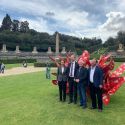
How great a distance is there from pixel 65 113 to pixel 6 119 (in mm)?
1945

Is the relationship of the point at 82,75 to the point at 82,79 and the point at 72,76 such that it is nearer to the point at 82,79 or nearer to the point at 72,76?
the point at 82,79

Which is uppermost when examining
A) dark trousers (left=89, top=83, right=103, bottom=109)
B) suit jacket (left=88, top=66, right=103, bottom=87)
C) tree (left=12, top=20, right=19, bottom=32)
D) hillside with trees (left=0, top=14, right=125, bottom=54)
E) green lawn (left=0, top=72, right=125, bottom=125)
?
tree (left=12, top=20, right=19, bottom=32)

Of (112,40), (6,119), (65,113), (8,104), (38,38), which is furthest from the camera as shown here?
(38,38)

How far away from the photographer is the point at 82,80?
Result: 38.5 feet

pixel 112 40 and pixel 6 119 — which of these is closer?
pixel 6 119

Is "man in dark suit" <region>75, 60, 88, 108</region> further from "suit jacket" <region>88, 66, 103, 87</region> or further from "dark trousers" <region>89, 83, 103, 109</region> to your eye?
"suit jacket" <region>88, 66, 103, 87</region>

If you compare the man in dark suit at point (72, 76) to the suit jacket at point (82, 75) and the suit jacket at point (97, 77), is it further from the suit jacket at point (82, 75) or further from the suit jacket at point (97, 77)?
the suit jacket at point (97, 77)

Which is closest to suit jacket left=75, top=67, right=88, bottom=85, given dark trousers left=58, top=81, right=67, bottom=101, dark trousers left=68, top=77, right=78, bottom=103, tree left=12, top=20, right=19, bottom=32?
dark trousers left=68, top=77, right=78, bottom=103

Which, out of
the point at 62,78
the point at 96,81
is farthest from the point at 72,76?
the point at 96,81

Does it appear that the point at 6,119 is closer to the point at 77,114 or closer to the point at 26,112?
the point at 26,112

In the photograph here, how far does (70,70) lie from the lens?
492 inches

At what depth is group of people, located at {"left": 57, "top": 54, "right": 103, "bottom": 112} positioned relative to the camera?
11281 mm

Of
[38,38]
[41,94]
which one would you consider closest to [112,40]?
[38,38]

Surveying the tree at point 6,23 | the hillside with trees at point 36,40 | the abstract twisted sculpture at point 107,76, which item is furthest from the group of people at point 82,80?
the tree at point 6,23
